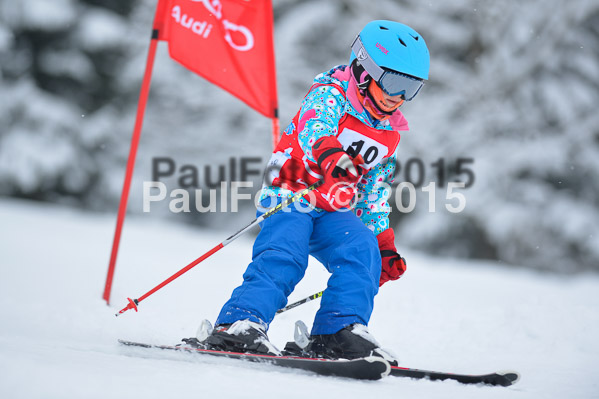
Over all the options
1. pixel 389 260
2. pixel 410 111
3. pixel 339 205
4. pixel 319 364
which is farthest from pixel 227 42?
pixel 410 111

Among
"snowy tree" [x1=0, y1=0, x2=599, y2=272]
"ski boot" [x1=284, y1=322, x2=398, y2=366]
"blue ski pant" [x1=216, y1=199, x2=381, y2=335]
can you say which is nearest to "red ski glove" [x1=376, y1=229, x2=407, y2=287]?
"blue ski pant" [x1=216, y1=199, x2=381, y2=335]

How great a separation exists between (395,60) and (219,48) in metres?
1.83

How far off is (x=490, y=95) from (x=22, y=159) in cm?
892

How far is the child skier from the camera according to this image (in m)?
2.48

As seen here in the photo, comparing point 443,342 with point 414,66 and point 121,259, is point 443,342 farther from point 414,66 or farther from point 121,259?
point 121,259

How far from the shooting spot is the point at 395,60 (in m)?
2.73

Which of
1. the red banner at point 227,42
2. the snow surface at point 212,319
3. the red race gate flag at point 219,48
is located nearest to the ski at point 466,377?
the snow surface at point 212,319

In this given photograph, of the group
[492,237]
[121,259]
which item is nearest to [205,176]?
[492,237]

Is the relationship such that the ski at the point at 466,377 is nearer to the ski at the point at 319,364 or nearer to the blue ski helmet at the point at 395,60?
the ski at the point at 319,364

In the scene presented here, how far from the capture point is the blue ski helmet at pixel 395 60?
8.98 feet

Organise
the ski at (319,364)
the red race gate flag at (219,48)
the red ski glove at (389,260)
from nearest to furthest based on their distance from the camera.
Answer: the ski at (319,364) < the red ski glove at (389,260) < the red race gate flag at (219,48)

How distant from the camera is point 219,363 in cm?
223

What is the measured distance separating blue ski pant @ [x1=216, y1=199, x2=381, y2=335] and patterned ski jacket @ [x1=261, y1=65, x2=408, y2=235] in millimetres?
139

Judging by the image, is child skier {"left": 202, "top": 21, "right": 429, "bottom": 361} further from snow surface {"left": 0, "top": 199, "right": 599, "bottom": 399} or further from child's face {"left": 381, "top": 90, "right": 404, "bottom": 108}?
snow surface {"left": 0, "top": 199, "right": 599, "bottom": 399}
